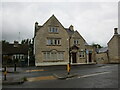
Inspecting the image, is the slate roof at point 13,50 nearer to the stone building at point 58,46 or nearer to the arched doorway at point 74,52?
the stone building at point 58,46

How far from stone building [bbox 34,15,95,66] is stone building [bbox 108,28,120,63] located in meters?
8.97

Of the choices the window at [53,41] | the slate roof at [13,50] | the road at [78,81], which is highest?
the window at [53,41]

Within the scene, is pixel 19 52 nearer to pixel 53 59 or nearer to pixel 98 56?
pixel 53 59

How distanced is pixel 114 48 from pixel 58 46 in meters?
17.8

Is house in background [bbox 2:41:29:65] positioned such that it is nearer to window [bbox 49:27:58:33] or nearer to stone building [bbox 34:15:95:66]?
stone building [bbox 34:15:95:66]

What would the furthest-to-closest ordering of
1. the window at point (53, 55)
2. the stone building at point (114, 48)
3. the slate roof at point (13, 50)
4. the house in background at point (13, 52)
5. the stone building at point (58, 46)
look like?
1. the slate roof at point (13, 50)
2. the stone building at point (114, 48)
3. the house in background at point (13, 52)
4. the window at point (53, 55)
5. the stone building at point (58, 46)

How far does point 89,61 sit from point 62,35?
8895 mm

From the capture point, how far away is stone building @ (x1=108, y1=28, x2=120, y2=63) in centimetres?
4372

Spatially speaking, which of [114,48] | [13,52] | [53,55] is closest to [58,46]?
[53,55]

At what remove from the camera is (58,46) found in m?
35.3

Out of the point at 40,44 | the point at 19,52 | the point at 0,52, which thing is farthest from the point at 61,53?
the point at 0,52

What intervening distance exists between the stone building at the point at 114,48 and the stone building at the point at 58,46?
353 inches

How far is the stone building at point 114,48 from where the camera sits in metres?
43.7

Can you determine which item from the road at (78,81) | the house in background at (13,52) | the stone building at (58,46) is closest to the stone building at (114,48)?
the stone building at (58,46)
